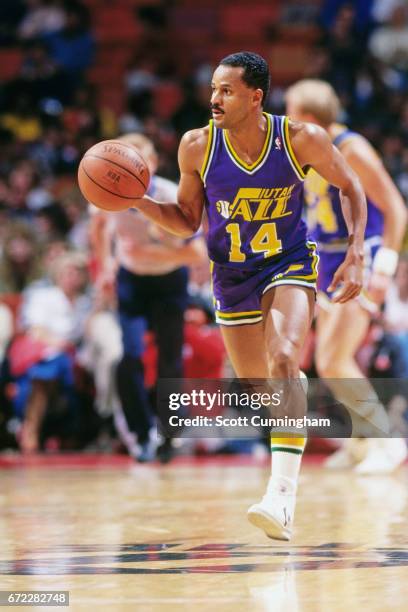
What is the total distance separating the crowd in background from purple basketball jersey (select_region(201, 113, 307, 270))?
11.3 ft

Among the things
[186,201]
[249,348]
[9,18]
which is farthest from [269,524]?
[9,18]

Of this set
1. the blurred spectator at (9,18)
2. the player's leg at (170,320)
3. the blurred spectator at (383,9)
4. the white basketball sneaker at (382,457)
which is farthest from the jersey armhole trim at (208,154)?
the blurred spectator at (9,18)

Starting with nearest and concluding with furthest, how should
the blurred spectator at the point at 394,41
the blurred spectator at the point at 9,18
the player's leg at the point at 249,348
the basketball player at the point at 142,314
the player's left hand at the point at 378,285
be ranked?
the player's leg at the point at 249,348, the player's left hand at the point at 378,285, the basketball player at the point at 142,314, the blurred spectator at the point at 394,41, the blurred spectator at the point at 9,18

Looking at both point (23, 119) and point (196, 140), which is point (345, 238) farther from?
point (23, 119)

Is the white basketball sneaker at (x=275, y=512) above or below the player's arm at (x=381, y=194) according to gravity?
below

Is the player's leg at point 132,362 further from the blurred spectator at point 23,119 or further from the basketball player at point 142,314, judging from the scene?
the blurred spectator at point 23,119

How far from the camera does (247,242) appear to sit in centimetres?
434

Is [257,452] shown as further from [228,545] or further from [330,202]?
[228,545]

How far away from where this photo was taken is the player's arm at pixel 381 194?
6148mm

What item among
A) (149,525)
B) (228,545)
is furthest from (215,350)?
(228,545)

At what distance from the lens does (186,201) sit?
4.44 metres

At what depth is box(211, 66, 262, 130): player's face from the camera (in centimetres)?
418

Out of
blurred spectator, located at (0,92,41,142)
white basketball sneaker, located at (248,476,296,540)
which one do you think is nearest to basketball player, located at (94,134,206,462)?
white basketball sneaker, located at (248,476,296,540)

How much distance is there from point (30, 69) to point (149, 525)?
30.8 ft
